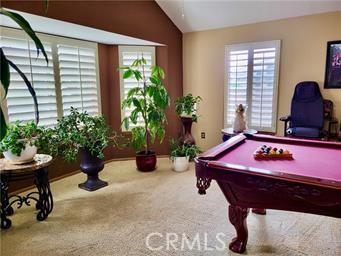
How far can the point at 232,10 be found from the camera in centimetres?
406

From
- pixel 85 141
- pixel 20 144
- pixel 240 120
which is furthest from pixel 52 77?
pixel 240 120

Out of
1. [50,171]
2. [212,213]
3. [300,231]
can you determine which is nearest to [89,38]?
[50,171]

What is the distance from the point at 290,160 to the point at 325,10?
2.85 metres

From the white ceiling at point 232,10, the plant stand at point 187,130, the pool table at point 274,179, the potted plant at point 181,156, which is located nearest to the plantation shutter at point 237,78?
the white ceiling at point 232,10

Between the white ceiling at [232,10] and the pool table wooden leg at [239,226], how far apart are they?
3.12 m

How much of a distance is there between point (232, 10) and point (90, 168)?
3.15 meters

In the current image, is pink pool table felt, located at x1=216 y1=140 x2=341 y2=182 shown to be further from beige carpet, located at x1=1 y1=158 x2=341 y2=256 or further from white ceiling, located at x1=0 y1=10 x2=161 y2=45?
white ceiling, located at x1=0 y1=10 x2=161 y2=45

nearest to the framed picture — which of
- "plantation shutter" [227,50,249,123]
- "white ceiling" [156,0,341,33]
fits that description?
"white ceiling" [156,0,341,33]

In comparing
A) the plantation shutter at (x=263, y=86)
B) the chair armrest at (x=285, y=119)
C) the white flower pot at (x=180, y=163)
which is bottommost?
the white flower pot at (x=180, y=163)

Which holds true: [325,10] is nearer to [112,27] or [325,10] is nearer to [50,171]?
[112,27]

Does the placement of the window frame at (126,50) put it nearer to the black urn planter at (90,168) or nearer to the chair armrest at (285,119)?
the black urn planter at (90,168)

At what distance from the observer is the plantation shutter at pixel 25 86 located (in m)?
3.09

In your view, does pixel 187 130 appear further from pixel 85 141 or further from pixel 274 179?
pixel 274 179

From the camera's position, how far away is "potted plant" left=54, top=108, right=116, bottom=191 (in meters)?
3.04
